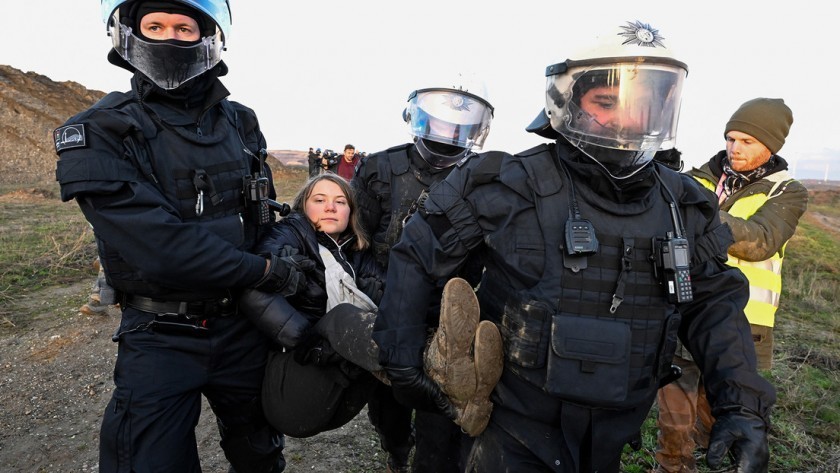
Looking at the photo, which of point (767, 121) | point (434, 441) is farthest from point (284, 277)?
point (767, 121)

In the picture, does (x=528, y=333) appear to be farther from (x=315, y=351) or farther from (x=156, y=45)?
(x=156, y=45)

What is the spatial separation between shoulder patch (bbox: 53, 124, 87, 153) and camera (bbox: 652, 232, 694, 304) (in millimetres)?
2059

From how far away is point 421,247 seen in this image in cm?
186

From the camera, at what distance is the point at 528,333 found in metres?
1.72

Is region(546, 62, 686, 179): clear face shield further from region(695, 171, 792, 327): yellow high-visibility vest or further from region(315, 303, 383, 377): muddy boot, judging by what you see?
region(695, 171, 792, 327): yellow high-visibility vest

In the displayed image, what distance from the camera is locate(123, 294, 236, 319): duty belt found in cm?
204

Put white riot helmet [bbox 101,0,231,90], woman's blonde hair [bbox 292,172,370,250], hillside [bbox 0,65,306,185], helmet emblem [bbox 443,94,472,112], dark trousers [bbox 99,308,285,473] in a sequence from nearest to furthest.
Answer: dark trousers [bbox 99,308,285,473]
white riot helmet [bbox 101,0,231,90]
woman's blonde hair [bbox 292,172,370,250]
helmet emblem [bbox 443,94,472,112]
hillside [bbox 0,65,306,185]

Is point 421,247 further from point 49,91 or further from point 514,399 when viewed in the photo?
point 49,91

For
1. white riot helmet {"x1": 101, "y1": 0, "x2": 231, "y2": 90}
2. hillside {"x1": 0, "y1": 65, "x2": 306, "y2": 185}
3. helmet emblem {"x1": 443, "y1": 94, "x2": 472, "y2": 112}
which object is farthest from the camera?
hillside {"x1": 0, "y1": 65, "x2": 306, "y2": 185}

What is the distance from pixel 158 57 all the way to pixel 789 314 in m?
7.70

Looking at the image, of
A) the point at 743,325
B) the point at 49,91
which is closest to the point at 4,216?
the point at 743,325

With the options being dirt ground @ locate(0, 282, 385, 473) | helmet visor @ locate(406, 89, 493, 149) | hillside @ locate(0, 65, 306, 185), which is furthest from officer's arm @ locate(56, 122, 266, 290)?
hillside @ locate(0, 65, 306, 185)

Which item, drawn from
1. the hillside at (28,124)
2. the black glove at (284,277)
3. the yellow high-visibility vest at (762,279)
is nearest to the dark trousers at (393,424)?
the black glove at (284,277)

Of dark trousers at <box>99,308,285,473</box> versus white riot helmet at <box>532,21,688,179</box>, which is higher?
white riot helmet at <box>532,21,688,179</box>
